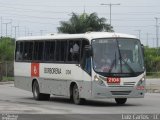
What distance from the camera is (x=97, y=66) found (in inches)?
933

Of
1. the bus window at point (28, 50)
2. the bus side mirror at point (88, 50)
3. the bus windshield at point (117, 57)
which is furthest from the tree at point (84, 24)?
the bus side mirror at point (88, 50)

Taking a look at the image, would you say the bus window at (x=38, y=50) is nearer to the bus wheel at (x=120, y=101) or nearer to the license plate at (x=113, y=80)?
the bus wheel at (x=120, y=101)

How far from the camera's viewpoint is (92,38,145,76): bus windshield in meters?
23.7

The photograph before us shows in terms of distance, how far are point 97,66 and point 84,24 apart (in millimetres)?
62166

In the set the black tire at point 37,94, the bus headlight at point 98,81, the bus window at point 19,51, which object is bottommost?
the black tire at point 37,94

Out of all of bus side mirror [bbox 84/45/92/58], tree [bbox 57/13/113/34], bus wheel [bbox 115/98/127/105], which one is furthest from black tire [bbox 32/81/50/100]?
tree [bbox 57/13/113/34]

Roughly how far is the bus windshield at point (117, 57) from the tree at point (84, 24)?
6028cm

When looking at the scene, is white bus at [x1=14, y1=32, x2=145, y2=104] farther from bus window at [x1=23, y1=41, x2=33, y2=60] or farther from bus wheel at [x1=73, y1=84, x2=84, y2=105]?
bus window at [x1=23, y1=41, x2=33, y2=60]

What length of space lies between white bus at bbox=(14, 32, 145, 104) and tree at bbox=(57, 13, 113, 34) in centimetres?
5831

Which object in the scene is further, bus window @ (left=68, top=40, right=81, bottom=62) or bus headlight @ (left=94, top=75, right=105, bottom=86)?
bus window @ (left=68, top=40, right=81, bottom=62)

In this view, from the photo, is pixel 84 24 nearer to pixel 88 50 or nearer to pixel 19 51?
pixel 19 51

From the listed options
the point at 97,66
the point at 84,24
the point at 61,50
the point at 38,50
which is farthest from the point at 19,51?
the point at 84,24

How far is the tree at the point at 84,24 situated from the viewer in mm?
85287

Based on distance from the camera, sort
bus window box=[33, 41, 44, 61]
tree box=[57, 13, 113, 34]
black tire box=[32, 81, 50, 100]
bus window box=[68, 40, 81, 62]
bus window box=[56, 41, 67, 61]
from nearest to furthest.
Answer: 1. bus window box=[68, 40, 81, 62]
2. bus window box=[56, 41, 67, 61]
3. bus window box=[33, 41, 44, 61]
4. black tire box=[32, 81, 50, 100]
5. tree box=[57, 13, 113, 34]
